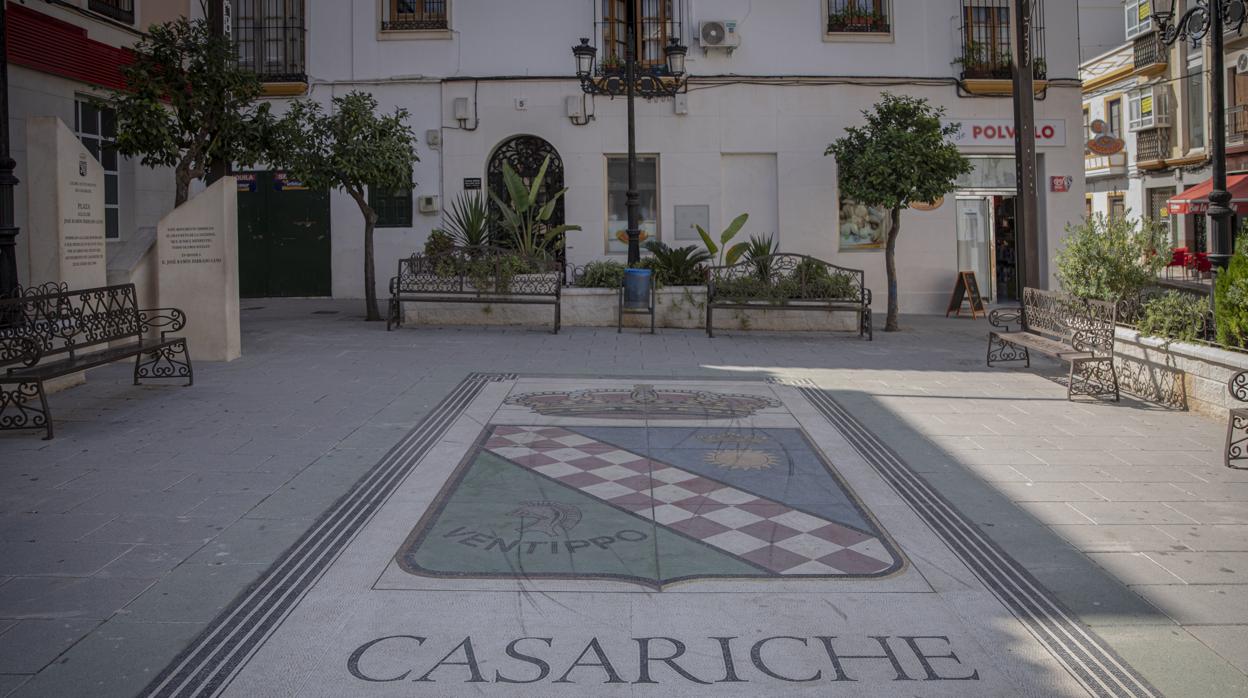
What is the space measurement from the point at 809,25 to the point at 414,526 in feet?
53.4

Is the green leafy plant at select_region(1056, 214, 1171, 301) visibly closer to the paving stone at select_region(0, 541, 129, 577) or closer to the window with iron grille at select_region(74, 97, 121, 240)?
the paving stone at select_region(0, 541, 129, 577)

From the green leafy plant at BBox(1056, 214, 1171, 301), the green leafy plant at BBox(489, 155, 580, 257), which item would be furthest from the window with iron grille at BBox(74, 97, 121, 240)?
the green leafy plant at BBox(1056, 214, 1171, 301)

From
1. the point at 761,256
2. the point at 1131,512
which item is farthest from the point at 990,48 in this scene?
the point at 1131,512

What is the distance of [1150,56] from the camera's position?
35219 mm

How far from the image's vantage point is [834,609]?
4738mm

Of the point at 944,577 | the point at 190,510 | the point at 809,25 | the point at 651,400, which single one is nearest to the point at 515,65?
the point at 809,25

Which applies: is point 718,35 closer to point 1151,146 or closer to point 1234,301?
point 1234,301

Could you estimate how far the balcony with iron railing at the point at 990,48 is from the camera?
65.3ft

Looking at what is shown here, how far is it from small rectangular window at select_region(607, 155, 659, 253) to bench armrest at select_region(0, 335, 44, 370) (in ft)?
40.7

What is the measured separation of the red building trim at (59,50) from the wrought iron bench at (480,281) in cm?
469

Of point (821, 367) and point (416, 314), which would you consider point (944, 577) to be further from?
point (416, 314)

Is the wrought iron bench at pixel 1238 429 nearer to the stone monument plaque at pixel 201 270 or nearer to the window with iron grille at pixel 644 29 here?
the stone monument plaque at pixel 201 270

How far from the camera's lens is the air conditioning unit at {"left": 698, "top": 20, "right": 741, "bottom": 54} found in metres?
19.8

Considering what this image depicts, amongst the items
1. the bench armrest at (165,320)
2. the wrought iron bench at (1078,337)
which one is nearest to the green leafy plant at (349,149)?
the bench armrest at (165,320)
